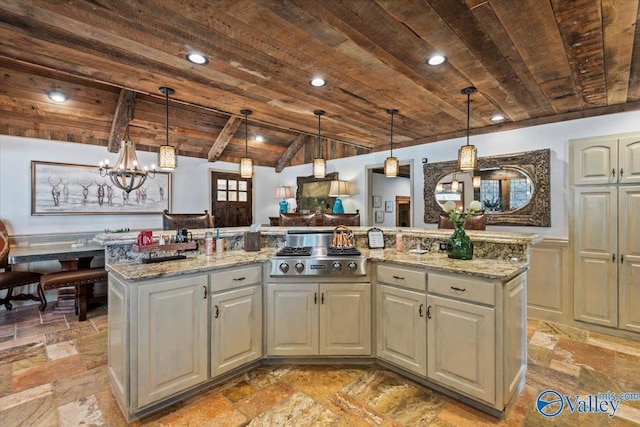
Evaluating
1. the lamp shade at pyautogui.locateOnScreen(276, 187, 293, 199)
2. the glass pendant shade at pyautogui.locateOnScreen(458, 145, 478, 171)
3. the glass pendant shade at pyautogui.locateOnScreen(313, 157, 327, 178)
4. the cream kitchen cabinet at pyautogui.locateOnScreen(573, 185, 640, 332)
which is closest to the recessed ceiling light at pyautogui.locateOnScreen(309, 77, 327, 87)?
the glass pendant shade at pyautogui.locateOnScreen(313, 157, 327, 178)

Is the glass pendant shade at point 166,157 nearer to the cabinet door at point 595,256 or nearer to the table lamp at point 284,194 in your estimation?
the table lamp at point 284,194

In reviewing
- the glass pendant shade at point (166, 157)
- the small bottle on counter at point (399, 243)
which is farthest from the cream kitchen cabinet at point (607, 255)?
the glass pendant shade at point (166, 157)

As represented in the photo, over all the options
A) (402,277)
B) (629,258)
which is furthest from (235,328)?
(629,258)

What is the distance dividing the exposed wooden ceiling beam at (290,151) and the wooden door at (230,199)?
0.78 meters

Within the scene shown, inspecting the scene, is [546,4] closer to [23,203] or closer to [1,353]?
[1,353]

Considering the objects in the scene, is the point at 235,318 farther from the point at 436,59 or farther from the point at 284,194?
the point at 284,194

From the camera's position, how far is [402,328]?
7.39 feet

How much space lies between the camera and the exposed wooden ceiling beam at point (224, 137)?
5148 mm

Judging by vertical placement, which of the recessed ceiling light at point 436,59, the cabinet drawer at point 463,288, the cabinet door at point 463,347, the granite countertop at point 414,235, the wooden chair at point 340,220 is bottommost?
the cabinet door at point 463,347

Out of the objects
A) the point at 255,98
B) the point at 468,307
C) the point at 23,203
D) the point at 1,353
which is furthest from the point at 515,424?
the point at 23,203

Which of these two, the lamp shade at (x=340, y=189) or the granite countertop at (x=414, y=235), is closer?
the granite countertop at (x=414, y=235)

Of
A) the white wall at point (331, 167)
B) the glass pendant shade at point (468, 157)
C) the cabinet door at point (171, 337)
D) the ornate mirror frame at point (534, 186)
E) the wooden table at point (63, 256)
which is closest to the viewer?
the cabinet door at point (171, 337)

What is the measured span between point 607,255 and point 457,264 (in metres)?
2.26

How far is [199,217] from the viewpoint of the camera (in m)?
3.75
